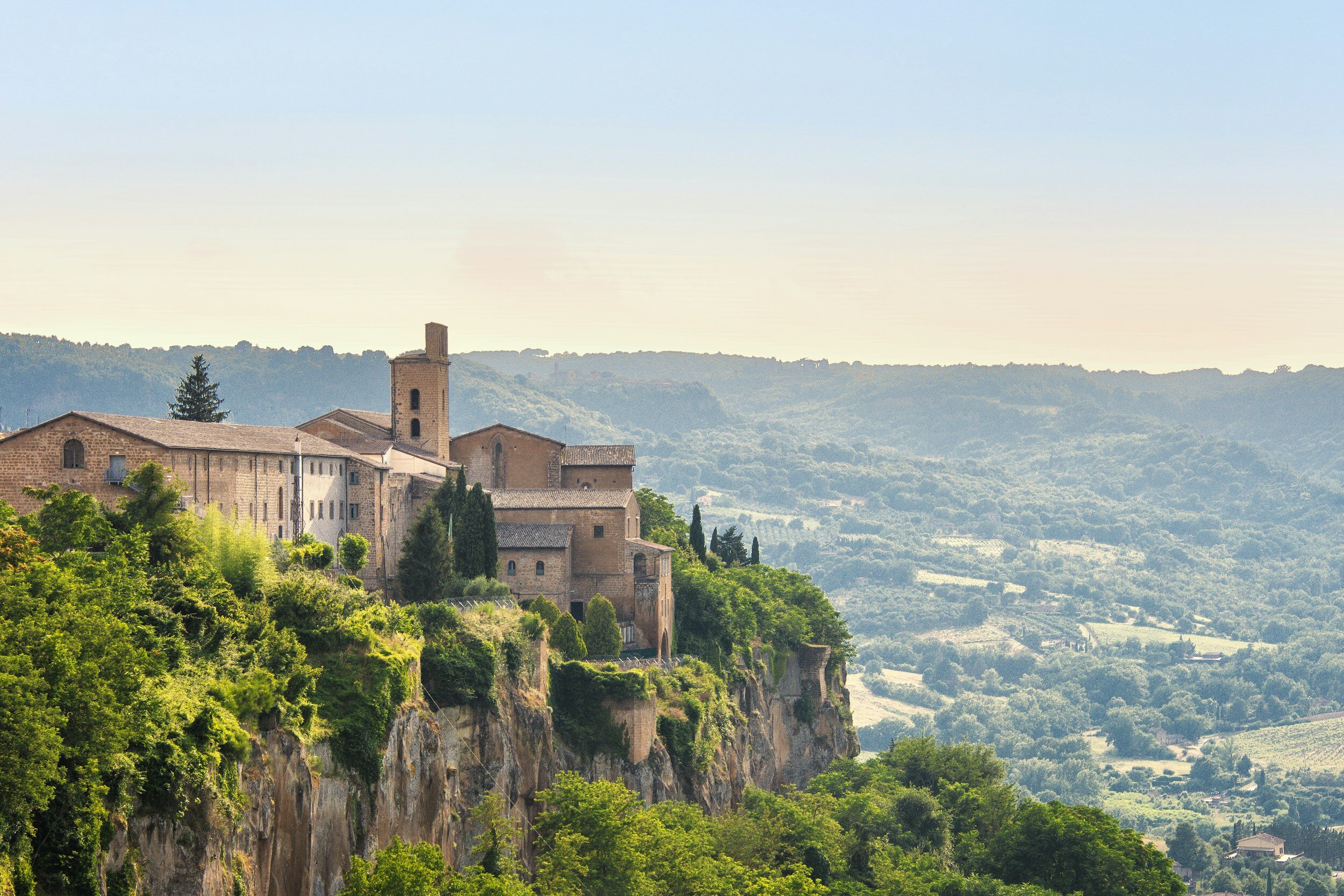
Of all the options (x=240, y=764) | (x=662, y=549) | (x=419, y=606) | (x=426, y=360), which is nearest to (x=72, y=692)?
(x=240, y=764)

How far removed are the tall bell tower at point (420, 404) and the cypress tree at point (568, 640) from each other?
24.5 meters

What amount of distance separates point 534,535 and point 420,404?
18262 mm

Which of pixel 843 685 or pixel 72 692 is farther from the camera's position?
pixel 843 685

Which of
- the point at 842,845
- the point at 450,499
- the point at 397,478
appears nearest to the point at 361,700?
the point at 450,499

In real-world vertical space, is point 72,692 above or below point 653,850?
above

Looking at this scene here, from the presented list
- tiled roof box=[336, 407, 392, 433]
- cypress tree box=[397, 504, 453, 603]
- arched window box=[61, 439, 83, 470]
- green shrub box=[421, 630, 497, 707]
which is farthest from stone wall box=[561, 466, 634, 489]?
arched window box=[61, 439, 83, 470]

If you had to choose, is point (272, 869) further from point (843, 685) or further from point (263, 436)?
point (843, 685)

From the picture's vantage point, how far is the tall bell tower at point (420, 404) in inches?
3930

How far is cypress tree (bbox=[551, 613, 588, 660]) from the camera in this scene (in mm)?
77750

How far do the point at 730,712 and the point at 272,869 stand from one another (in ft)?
167

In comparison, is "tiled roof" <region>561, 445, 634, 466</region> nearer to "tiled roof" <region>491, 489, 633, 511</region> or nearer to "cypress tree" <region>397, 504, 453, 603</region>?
"tiled roof" <region>491, 489, 633, 511</region>

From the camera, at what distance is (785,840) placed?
77312mm

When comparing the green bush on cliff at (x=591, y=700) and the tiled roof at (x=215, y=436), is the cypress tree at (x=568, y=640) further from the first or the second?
the tiled roof at (x=215, y=436)

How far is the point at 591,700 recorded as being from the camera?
76188 mm
